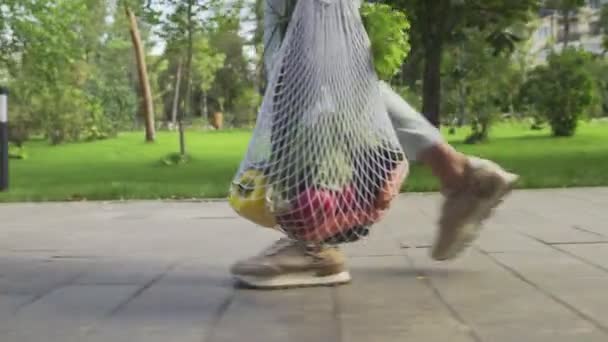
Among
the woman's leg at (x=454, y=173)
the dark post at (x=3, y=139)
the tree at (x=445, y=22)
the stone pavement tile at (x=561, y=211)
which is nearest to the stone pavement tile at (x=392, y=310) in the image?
the woman's leg at (x=454, y=173)

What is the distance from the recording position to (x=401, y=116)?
3320 millimetres

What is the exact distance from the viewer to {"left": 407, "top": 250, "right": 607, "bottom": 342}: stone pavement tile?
2.52m

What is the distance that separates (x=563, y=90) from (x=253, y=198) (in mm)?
19750

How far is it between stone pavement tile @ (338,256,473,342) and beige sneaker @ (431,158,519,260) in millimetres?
252

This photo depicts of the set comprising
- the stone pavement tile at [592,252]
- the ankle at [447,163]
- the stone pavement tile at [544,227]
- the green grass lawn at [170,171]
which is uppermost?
the ankle at [447,163]

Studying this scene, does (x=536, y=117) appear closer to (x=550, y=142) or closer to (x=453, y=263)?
(x=550, y=142)

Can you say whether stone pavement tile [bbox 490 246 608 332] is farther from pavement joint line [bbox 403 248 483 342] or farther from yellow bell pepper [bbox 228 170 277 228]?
yellow bell pepper [bbox 228 170 277 228]

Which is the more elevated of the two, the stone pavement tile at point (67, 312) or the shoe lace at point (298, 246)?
the shoe lace at point (298, 246)

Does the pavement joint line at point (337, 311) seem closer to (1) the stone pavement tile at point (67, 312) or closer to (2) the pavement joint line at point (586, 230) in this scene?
(1) the stone pavement tile at point (67, 312)

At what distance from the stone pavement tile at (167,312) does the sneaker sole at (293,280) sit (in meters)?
0.09

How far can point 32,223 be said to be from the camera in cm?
617

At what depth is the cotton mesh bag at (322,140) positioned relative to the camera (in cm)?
302

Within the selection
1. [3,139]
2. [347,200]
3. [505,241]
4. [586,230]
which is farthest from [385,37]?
[3,139]

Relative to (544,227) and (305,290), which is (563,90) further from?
(305,290)
